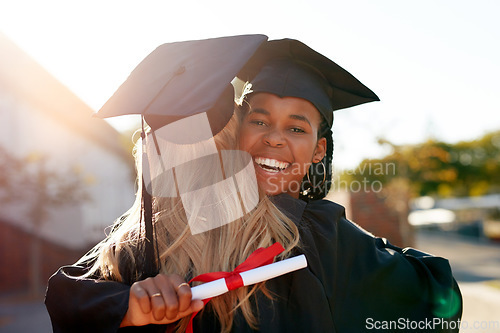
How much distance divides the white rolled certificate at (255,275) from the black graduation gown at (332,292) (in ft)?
0.48

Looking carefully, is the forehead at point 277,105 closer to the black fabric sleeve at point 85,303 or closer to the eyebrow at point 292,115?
the eyebrow at point 292,115

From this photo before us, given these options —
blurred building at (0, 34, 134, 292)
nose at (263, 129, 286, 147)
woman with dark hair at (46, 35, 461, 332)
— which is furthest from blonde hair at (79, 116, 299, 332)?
blurred building at (0, 34, 134, 292)

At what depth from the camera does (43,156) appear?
11031 mm

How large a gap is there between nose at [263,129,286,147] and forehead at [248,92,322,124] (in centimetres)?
9

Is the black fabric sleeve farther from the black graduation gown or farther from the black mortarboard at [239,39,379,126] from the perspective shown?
the black mortarboard at [239,39,379,126]

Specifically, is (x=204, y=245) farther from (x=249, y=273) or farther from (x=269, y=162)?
(x=269, y=162)

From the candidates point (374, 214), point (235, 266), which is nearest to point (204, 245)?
point (235, 266)

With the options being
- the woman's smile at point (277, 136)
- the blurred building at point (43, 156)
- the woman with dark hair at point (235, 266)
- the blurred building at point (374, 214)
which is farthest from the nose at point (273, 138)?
the blurred building at point (43, 156)

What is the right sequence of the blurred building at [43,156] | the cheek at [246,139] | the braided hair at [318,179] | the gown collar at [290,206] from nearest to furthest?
the gown collar at [290,206], the cheek at [246,139], the braided hair at [318,179], the blurred building at [43,156]

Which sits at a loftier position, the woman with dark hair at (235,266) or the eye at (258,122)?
the eye at (258,122)

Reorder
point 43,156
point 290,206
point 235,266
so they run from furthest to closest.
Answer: point 43,156 → point 290,206 → point 235,266

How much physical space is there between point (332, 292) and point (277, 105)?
3.06ft

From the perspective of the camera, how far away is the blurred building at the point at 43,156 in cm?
1084

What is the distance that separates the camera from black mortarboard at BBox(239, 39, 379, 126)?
239 centimetres
